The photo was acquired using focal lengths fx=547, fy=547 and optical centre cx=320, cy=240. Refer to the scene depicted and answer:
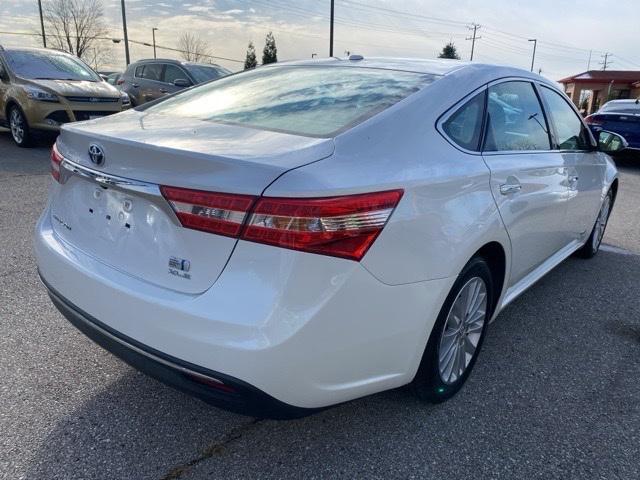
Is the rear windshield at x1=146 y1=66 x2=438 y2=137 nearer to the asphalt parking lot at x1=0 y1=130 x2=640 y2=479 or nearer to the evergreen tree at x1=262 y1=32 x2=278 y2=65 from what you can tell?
the asphalt parking lot at x1=0 y1=130 x2=640 y2=479

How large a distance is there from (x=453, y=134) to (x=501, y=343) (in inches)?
59.4

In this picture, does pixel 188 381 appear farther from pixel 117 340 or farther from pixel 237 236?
pixel 237 236

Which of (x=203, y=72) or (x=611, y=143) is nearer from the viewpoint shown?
(x=611, y=143)

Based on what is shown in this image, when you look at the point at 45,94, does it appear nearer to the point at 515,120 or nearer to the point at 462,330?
the point at 515,120

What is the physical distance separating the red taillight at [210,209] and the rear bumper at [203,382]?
18.8 inches

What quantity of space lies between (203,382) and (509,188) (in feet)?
Answer: 5.68

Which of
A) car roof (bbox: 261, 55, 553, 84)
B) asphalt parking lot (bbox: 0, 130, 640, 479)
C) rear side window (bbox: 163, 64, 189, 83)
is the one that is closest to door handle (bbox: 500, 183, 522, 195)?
car roof (bbox: 261, 55, 553, 84)

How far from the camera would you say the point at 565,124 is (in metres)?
3.84

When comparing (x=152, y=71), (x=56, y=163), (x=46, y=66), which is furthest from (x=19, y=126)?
(x=56, y=163)

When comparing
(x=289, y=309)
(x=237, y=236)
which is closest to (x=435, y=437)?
(x=289, y=309)

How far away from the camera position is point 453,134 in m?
2.44

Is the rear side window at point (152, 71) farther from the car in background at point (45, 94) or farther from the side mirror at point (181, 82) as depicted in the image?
the car in background at point (45, 94)

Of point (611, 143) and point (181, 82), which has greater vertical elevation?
point (611, 143)

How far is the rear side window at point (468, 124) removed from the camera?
2441 mm
